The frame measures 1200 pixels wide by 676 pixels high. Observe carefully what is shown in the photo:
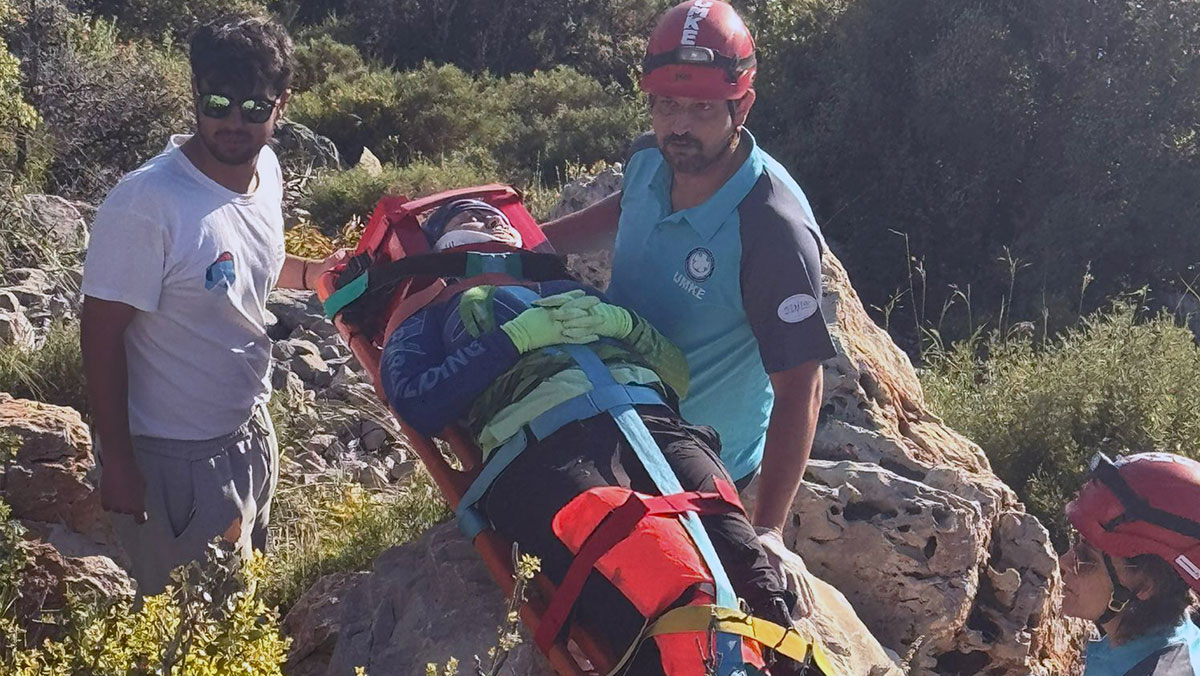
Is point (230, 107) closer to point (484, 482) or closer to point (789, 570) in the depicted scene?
point (484, 482)

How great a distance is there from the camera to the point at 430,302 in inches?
146

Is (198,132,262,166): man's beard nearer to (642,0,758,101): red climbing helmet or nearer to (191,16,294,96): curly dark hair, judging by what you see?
(191,16,294,96): curly dark hair

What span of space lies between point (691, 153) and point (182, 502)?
1.76m

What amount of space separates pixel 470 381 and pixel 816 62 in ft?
33.9

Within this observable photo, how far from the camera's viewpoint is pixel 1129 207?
1055cm

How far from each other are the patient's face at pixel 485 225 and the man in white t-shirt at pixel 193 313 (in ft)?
2.68

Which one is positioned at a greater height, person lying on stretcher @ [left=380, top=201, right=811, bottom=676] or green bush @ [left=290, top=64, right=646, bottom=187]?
person lying on stretcher @ [left=380, top=201, right=811, bottom=676]

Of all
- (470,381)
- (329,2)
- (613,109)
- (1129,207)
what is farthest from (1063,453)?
(329,2)

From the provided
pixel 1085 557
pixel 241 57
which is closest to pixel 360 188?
pixel 241 57

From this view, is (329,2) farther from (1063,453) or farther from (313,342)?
(1063,453)

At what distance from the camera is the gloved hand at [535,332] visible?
3.24m

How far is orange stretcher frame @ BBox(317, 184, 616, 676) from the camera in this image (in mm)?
2840

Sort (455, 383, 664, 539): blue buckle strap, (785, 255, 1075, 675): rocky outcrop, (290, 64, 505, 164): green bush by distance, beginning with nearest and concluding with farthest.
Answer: (455, 383, 664, 539): blue buckle strap
(785, 255, 1075, 675): rocky outcrop
(290, 64, 505, 164): green bush

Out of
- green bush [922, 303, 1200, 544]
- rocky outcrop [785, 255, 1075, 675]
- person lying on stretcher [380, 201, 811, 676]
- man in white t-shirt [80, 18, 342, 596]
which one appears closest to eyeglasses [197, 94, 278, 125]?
man in white t-shirt [80, 18, 342, 596]
